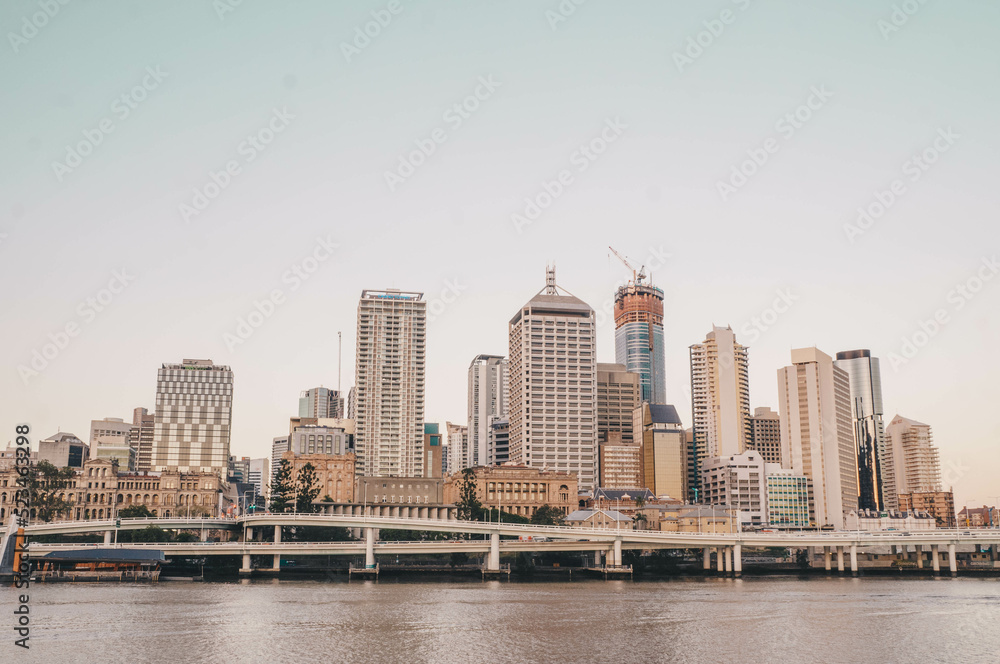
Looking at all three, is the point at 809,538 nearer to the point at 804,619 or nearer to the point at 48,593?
the point at 804,619

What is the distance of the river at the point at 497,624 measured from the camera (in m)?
67.4

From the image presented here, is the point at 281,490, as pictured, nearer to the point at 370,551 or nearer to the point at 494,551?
the point at 370,551

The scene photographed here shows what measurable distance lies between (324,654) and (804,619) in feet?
153

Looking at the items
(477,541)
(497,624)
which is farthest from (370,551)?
(497,624)

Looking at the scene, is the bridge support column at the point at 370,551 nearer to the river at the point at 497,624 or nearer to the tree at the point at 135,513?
the river at the point at 497,624

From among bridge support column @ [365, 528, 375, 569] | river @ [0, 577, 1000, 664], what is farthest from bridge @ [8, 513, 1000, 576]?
river @ [0, 577, 1000, 664]

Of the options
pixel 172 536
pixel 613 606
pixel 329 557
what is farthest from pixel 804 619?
pixel 172 536

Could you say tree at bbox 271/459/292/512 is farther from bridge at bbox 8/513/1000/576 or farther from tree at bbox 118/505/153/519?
tree at bbox 118/505/153/519

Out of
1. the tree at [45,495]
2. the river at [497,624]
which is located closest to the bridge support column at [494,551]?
the river at [497,624]

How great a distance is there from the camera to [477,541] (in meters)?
147

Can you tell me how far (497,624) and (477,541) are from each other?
210 feet

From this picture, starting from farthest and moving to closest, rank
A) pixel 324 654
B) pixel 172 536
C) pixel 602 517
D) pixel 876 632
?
pixel 602 517 < pixel 172 536 < pixel 876 632 < pixel 324 654

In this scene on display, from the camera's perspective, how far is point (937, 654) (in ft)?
226

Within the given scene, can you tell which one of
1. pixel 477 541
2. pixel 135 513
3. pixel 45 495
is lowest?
pixel 477 541
